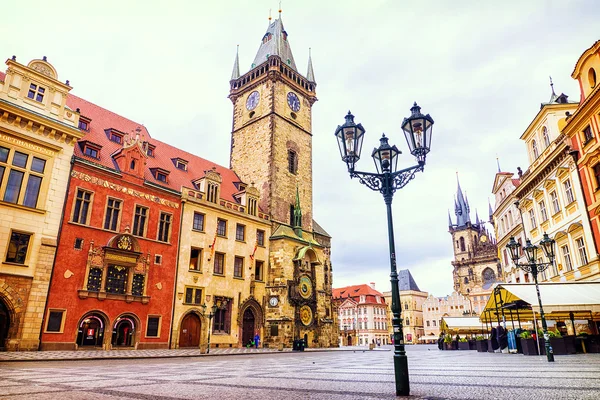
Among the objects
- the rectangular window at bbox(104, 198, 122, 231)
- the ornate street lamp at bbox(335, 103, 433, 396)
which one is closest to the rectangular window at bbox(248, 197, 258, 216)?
the rectangular window at bbox(104, 198, 122, 231)

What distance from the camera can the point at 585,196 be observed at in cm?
2061

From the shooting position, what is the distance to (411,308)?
344 feet

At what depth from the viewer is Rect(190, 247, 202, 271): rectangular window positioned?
2877 centimetres

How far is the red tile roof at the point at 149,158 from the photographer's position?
26.5 m

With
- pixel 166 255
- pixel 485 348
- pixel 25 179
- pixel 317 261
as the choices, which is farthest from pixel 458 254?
pixel 25 179

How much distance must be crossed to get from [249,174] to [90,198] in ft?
58.7

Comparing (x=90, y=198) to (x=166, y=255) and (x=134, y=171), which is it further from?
(x=166, y=255)

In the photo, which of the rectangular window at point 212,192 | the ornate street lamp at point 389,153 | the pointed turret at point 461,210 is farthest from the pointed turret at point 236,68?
the pointed turret at point 461,210

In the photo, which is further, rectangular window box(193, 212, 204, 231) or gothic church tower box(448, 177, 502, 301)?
gothic church tower box(448, 177, 502, 301)

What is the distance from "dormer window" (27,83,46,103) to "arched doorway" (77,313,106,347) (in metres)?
12.6

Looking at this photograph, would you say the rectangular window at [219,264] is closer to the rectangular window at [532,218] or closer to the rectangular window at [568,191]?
the rectangular window at [532,218]

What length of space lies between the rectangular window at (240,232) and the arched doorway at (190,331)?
719cm

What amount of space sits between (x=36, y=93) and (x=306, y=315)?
2566 cm

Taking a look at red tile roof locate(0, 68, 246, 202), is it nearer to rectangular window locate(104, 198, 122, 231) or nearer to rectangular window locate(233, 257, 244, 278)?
rectangular window locate(104, 198, 122, 231)
